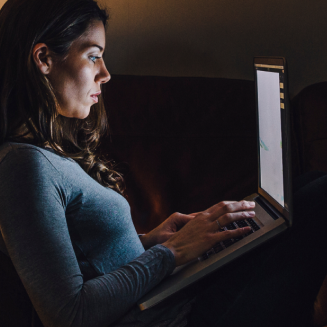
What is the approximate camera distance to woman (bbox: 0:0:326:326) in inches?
24.0

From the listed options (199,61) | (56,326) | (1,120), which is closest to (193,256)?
(56,326)

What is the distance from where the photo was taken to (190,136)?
1399mm

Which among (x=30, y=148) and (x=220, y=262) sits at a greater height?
(x=30, y=148)

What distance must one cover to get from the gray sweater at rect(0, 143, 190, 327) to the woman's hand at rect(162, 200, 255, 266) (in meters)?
0.04

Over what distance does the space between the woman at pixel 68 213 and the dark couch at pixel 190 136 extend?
0.53 meters

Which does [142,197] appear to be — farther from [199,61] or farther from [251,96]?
[199,61]

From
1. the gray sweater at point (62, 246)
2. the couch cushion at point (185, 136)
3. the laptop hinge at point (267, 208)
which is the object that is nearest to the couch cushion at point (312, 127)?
the couch cushion at point (185, 136)

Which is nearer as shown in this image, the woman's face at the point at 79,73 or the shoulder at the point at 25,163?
the shoulder at the point at 25,163

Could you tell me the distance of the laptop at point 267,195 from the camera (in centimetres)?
70

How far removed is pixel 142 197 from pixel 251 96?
0.63 meters

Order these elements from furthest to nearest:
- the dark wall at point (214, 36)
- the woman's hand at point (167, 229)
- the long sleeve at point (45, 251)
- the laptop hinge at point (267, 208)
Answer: the dark wall at point (214, 36), the woman's hand at point (167, 229), the laptop hinge at point (267, 208), the long sleeve at point (45, 251)

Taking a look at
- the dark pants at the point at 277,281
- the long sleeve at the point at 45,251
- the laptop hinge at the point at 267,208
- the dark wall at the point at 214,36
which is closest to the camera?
the long sleeve at the point at 45,251

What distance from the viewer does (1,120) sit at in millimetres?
750

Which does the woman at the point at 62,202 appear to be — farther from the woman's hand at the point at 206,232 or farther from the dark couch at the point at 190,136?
the dark couch at the point at 190,136
